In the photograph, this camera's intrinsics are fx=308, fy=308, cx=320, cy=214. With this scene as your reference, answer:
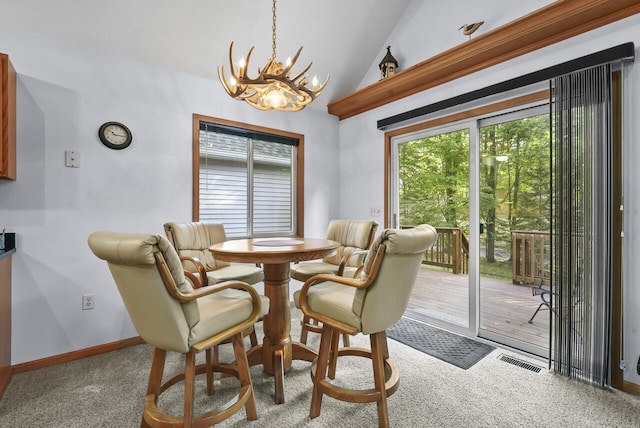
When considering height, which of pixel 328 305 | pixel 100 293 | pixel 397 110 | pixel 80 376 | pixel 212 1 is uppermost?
pixel 212 1

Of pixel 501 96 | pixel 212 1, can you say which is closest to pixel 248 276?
pixel 212 1

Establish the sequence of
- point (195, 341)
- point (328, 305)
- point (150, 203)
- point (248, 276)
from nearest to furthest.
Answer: point (195, 341) → point (328, 305) → point (248, 276) → point (150, 203)

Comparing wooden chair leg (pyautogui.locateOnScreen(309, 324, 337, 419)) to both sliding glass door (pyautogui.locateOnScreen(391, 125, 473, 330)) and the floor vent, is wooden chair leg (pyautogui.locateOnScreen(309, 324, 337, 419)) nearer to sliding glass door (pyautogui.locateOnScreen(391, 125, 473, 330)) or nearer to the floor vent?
the floor vent

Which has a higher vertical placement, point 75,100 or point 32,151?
point 75,100

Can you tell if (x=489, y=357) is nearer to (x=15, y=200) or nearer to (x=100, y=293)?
(x=100, y=293)

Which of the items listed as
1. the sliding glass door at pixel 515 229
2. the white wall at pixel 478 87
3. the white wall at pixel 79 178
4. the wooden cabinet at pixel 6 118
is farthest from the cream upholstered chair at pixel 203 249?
the sliding glass door at pixel 515 229

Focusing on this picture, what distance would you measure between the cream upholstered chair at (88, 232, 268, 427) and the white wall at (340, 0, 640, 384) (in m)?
2.43

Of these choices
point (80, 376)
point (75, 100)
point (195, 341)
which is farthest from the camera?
point (75, 100)

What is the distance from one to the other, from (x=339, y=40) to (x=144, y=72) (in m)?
2.03

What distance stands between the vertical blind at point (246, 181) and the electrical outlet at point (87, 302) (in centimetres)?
117

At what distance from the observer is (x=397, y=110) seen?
11.6 feet

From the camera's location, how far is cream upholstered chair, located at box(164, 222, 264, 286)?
2.63m

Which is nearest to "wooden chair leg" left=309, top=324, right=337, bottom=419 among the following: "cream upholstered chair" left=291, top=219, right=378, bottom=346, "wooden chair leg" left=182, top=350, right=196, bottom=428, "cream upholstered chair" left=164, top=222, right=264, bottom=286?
"wooden chair leg" left=182, top=350, right=196, bottom=428

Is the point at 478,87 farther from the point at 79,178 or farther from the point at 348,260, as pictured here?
the point at 79,178
